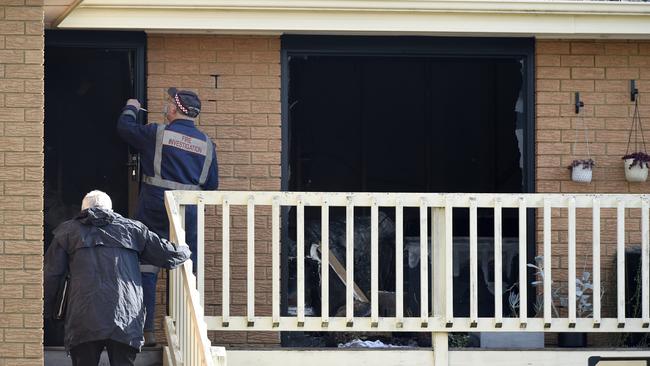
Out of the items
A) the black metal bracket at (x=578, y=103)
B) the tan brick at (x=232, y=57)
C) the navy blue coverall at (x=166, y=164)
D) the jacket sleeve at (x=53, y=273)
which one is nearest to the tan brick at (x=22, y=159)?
the jacket sleeve at (x=53, y=273)

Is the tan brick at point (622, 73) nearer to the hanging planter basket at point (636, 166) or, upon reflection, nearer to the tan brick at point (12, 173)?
the hanging planter basket at point (636, 166)

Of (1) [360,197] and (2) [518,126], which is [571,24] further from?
(1) [360,197]

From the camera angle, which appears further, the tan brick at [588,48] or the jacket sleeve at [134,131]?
the tan brick at [588,48]

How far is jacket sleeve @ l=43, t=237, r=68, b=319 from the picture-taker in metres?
8.59

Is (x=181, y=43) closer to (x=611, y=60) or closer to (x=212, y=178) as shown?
(x=212, y=178)

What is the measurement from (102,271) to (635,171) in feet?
15.2

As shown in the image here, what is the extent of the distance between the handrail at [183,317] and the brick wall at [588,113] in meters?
3.11

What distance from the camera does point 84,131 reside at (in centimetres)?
1155

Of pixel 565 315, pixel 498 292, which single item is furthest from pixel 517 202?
pixel 565 315

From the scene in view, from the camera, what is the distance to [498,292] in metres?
9.80

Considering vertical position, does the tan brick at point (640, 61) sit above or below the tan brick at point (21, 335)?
above

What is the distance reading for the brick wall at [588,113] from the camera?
36.8ft

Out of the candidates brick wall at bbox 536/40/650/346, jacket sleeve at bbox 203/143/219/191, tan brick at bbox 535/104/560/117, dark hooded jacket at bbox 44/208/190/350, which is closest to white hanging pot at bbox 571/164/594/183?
brick wall at bbox 536/40/650/346

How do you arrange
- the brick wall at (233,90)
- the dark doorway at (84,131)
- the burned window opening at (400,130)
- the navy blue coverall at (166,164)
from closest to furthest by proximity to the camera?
the navy blue coverall at (166,164) < the brick wall at (233,90) < the dark doorway at (84,131) < the burned window opening at (400,130)
